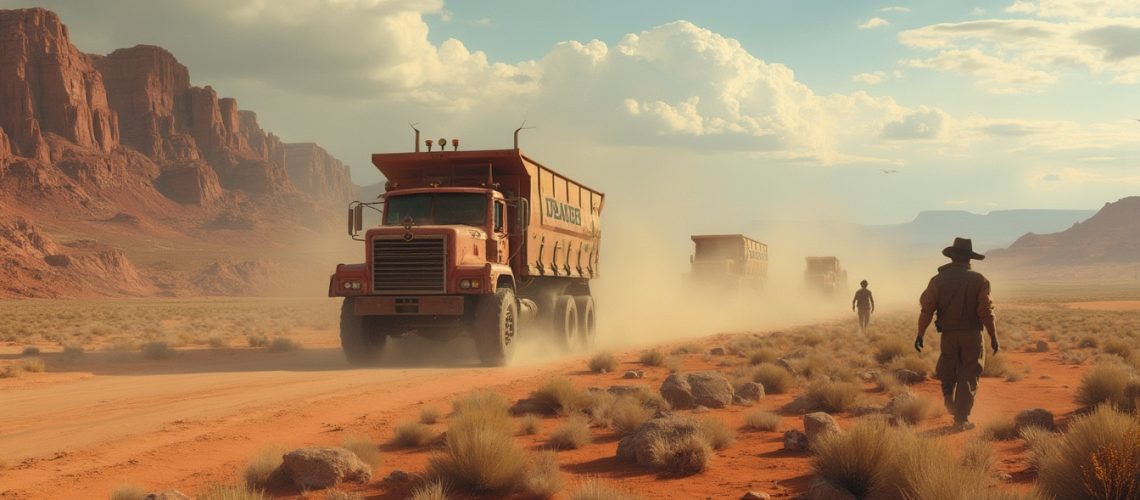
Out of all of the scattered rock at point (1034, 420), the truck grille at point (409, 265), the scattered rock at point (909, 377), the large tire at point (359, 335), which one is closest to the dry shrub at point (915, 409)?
the scattered rock at point (1034, 420)

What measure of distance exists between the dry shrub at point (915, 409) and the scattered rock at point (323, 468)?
6.16 metres

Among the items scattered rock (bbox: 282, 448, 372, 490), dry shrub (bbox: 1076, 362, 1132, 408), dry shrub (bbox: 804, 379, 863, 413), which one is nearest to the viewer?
scattered rock (bbox: 282, 448, 372, 490)

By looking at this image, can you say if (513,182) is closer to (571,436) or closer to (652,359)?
(652,359)

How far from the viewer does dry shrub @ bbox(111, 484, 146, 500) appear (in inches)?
241

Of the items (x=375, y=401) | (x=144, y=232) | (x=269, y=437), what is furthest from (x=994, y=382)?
(x=144, y=232)

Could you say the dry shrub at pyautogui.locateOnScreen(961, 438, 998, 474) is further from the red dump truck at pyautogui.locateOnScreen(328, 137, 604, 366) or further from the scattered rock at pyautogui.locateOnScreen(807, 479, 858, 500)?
the red dump truck at pyautogui.locateOnScreen(328, 137, 604, 366)

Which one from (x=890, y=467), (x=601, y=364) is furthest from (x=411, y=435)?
(x=601, y=364)

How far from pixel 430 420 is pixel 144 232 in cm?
12095

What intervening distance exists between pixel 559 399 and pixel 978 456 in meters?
5.34

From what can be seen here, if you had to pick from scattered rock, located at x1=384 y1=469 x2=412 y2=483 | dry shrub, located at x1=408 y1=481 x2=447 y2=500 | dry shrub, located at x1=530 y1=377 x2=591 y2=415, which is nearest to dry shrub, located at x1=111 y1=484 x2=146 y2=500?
scattered rock, located at x1=384 y1=469 x2=412 y2=483

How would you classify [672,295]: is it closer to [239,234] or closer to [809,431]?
[809,431]

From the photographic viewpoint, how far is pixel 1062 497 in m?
5.72

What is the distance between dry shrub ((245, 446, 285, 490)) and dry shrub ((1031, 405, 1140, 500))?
5827 mm

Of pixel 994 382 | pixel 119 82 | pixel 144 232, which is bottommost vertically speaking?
pixel 994 382
